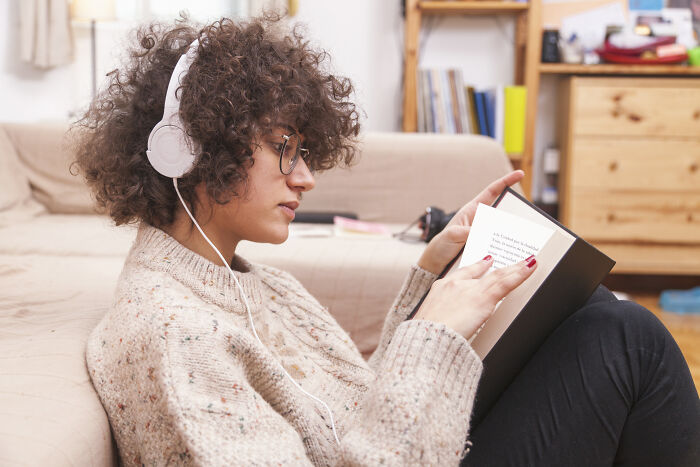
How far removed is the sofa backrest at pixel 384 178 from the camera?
2340 millimetres

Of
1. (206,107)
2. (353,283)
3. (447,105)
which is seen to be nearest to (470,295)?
(206,107)

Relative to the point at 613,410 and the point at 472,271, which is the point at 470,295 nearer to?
the point at 472,271

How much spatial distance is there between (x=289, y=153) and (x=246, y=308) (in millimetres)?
195

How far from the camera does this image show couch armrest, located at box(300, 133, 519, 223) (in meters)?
2.34

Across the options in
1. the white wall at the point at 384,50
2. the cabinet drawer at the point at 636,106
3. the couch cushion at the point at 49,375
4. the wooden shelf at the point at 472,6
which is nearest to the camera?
the couch cushion at the point at 49,375

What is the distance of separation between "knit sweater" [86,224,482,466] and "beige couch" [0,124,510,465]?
0.06m

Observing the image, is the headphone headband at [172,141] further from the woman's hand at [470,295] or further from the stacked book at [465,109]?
the stacked book at [465,109]

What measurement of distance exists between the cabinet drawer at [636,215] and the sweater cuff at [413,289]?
6.89 feet

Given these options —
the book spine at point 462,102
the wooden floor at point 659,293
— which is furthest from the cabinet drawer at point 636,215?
the book spine at point 462,102

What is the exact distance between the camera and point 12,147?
2.42m

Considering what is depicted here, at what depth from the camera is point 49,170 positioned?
2.41 metres

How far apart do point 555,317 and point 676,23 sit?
2.63 metres

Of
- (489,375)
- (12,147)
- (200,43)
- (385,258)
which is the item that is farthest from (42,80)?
(489,375)

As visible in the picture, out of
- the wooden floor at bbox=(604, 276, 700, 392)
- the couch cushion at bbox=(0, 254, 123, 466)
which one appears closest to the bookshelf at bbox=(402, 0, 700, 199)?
the wooden floor at bbox=(604, 276, 700, 392)
